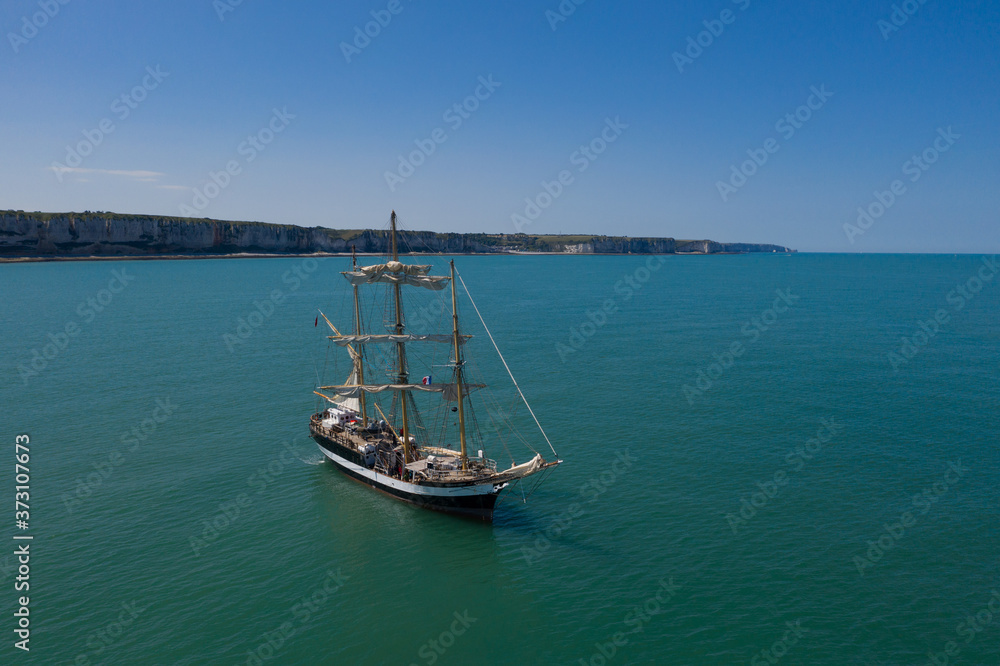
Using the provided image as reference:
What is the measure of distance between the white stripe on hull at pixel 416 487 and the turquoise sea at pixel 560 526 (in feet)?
4.90

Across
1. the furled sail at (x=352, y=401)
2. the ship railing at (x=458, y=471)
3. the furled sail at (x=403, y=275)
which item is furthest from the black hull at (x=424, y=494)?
the furled sail at (x=403, y=275)

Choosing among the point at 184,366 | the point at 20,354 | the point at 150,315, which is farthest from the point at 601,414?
the point at 150,315

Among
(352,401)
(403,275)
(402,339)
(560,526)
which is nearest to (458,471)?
(560,526)

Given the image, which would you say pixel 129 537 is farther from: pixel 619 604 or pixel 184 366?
pixel 184 366

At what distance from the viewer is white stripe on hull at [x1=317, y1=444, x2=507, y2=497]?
34281mm

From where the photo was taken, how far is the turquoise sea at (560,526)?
25.6 metres

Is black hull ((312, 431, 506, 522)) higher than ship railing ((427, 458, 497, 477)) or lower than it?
lower

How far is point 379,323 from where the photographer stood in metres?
104

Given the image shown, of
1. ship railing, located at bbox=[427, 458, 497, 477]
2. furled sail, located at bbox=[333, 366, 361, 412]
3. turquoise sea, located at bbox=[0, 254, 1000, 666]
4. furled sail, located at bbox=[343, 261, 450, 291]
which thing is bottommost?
turquoise sea, located at bbox=[0, 254, 1000, 666]

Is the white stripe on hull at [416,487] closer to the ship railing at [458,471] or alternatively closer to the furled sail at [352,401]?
the ship railing at [458,471]

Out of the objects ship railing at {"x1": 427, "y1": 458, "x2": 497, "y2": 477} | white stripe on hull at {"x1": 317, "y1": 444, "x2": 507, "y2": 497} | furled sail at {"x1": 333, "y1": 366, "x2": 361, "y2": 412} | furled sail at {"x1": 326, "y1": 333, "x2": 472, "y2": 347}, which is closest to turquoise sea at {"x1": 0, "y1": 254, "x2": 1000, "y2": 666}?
white stripe on hull at {"x1": 317, "y1": 444, "x2": 507, "y2": 497}

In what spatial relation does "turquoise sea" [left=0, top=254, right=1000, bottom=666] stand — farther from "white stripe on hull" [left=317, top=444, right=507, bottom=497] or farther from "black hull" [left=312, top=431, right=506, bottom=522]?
"white stripe on hull" [left=317, top=444, right=507, bottom=497]

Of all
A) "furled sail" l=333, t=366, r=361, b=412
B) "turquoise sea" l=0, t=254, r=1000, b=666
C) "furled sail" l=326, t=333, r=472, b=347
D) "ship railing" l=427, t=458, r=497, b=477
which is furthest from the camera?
"furled sail" l=333, t=366, r=361, b=412

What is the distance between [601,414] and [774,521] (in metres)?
20.0
